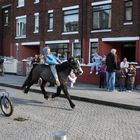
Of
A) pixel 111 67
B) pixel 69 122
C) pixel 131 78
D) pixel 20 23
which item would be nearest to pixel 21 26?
pixel 20 23

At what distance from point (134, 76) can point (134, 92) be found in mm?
1084

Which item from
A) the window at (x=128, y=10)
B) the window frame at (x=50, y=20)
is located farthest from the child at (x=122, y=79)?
the window frame at (x=50, y=20)

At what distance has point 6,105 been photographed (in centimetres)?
1249

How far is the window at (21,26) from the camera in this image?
39.2 m

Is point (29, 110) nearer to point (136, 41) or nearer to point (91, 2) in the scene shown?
point (136, 41)

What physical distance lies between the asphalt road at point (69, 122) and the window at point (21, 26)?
24.1m

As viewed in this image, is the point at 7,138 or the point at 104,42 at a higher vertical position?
the point at 104,42

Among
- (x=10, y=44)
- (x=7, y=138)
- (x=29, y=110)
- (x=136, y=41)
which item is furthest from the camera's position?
(x=10, y=44)

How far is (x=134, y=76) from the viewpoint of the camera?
20.2 meters

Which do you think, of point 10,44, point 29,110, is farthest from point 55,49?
point 29,110

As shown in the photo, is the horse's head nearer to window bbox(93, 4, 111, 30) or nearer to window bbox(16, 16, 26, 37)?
window bbox(93, 4, 111, 30)

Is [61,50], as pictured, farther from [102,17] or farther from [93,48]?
[102,17]

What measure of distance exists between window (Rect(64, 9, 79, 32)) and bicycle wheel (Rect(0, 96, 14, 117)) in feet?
65.1

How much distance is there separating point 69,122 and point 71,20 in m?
21.6
